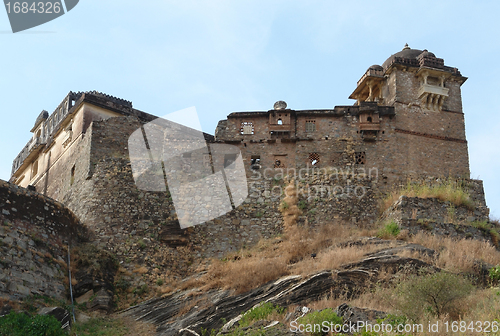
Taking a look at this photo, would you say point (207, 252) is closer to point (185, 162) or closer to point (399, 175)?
point (185, 162)

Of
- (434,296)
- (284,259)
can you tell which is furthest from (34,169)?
(434,296)

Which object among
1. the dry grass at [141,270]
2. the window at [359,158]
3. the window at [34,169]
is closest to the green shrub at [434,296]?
the dry grass at [141,270]

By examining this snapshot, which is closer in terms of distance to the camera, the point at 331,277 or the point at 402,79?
the point at 331,277

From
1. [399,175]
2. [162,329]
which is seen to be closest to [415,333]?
[162,329]

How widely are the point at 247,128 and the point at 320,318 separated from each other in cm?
1389

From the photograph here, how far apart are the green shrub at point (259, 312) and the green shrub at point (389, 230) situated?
6.57 meters

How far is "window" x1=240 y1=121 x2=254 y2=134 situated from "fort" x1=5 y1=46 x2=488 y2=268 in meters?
0.05

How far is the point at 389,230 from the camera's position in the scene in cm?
2273

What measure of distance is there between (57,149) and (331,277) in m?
16.8

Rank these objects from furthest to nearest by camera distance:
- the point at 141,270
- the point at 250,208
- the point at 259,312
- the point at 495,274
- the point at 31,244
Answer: the point at 250,208 < the point at 141,270 < the point at 31,244 < the point at 495,274 < the point at 259,312

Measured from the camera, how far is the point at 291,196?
25.8 meters

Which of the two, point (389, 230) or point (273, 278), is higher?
point (389, 230)

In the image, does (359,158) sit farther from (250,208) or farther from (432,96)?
(250,208)

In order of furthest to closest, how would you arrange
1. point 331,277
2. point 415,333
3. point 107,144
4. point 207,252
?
1. point 107,144
2. point 207,252
3. point 331,277
4. point 415,333
